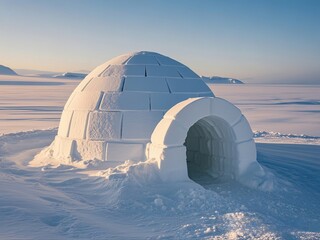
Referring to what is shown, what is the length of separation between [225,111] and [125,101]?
2626 millimetres

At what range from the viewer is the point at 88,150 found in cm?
980

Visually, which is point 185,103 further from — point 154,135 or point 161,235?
point 161,235

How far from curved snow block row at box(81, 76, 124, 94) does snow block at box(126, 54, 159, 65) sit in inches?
33.8

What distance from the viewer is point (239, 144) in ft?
29.5

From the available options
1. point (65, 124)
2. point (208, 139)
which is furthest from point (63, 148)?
point (208, 139)

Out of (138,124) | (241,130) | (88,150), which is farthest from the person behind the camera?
(88,150)

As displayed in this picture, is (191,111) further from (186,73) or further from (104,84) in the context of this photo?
(104,84)

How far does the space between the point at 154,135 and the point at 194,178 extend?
79.2 inches

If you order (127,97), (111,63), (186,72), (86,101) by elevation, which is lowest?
(86,101)

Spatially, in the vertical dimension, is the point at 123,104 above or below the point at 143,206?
above

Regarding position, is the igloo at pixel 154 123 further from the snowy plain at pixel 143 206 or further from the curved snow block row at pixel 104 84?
the snowy plain at pixel 143 206

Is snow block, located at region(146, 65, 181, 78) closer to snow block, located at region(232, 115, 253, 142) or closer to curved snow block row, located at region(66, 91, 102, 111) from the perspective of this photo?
curved snow block row, located at region(66, 91, 102, 111)

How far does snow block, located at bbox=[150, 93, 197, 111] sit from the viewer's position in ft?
32.3

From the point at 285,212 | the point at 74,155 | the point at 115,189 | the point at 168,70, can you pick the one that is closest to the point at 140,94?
the point at 168,70
